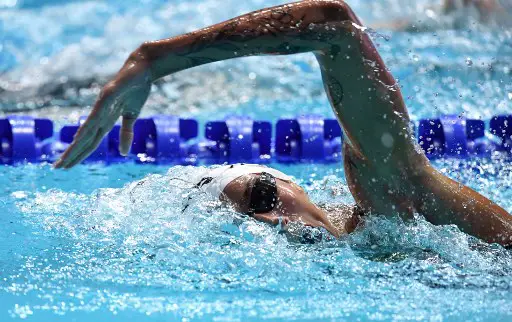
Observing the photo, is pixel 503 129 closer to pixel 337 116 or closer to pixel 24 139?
pixel 337 116

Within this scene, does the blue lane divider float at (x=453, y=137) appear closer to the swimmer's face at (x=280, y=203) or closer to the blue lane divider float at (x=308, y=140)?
the blue lane divider float at (x=308, y=140)

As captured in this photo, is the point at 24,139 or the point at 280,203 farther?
the point at 24,139

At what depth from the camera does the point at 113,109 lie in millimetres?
1666

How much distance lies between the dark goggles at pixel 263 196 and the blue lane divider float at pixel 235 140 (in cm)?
166

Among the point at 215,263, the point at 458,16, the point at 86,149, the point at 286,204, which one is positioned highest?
the point at 458,16

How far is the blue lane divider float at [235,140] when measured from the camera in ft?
12.8

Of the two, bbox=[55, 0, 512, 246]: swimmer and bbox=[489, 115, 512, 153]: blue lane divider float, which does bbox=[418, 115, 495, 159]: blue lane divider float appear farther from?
bbox=[55, 0, 512, 246]: swimmer

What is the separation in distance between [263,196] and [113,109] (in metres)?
0.66

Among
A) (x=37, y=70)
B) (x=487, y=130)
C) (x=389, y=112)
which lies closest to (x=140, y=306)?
(x=389, y=112)

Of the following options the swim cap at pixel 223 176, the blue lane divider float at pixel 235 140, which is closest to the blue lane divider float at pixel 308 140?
the blue lane divider float at pixel 235 140

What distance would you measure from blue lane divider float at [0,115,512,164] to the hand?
2.17 m

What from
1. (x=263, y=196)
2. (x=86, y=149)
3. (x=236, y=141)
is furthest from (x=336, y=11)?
(x=236, y=141)

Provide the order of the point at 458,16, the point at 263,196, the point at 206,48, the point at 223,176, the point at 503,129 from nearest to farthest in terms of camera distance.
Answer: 1. the point at 206,48
2. the point at 263,196
3. the point at 223,176
4. the point at 503,129
5. the point at 458,16

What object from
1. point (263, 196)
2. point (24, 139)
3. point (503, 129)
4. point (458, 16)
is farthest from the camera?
point (458, 16)
